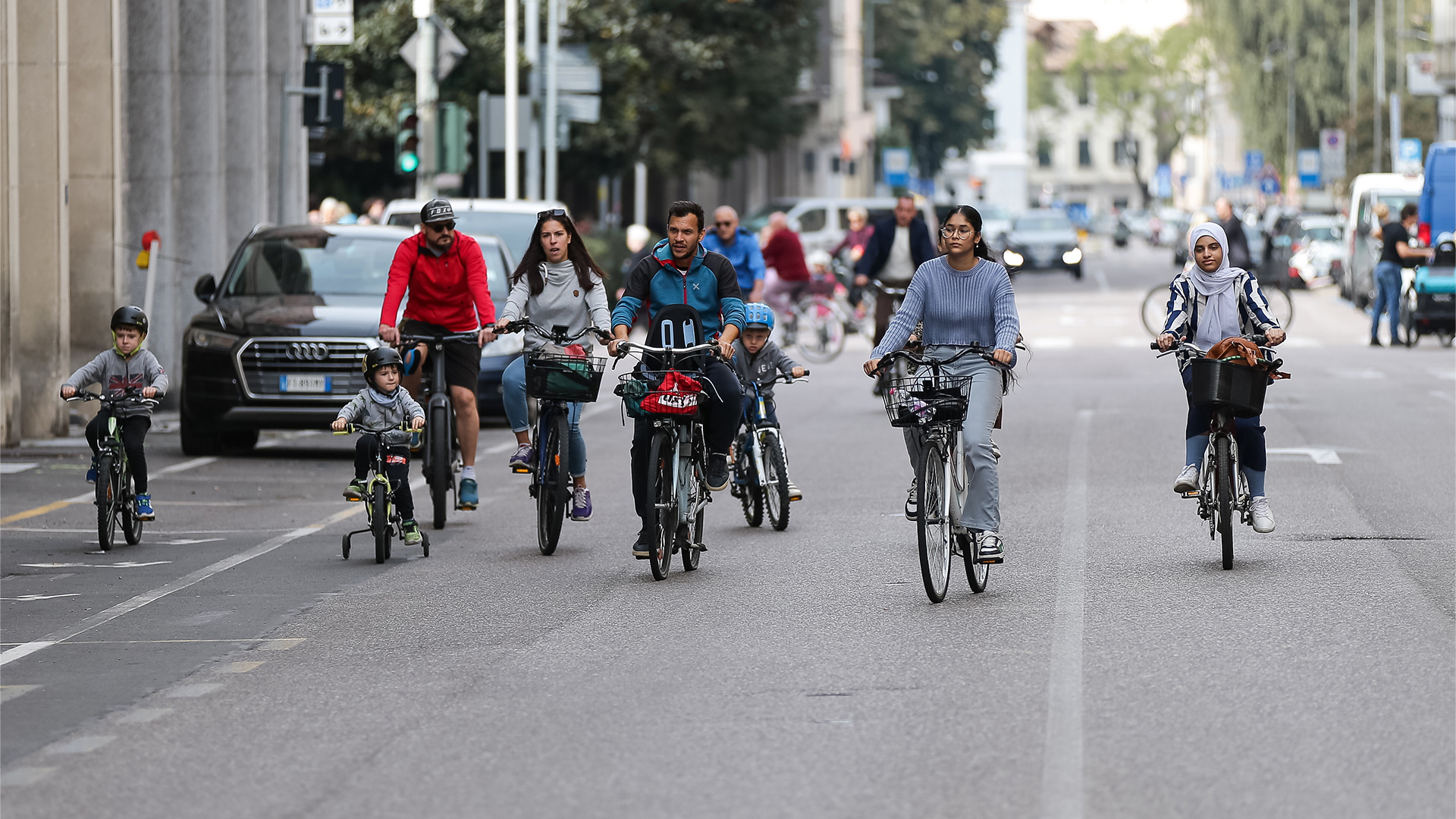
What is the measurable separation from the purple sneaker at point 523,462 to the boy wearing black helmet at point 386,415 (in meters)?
0.50

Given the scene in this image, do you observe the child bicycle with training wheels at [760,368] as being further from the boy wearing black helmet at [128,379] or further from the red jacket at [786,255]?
the red jacket at [786,255]

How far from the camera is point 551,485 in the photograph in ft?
37.8

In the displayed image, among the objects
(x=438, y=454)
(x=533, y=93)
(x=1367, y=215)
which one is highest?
Answer: (x=533, y=93)

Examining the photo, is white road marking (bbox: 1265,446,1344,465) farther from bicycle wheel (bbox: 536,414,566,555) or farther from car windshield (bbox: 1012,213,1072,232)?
car windshield (bbox: 1012,213,1072,232)

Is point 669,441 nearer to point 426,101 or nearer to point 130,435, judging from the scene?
point 130,435

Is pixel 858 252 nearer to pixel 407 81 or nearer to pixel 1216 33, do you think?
pixel 407 81

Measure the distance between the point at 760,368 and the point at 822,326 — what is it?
1521cm

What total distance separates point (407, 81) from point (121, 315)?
26.3 metres

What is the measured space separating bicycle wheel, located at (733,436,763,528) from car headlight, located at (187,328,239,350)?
539 cm

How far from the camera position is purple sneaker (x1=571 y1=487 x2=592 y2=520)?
1177 cm

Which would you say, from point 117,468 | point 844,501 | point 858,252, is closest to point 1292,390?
point 858,252

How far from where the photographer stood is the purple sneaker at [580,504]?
38.6 ft

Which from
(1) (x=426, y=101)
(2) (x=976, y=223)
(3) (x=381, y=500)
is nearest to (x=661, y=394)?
(2) (x=976, y=223)

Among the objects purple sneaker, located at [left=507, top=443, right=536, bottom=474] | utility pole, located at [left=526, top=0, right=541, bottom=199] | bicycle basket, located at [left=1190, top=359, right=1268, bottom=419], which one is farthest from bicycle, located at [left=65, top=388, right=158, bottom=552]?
utility pole, located at [left=526, top=0, right=541, bottom=199]
